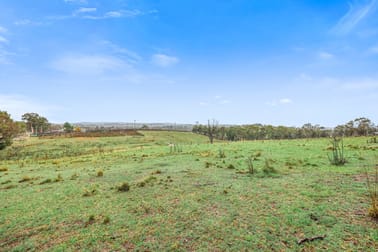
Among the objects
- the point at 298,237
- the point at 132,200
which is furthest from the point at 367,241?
the point at 132,200

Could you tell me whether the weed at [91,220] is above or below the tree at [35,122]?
below

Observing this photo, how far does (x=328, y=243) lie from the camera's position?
144 inches

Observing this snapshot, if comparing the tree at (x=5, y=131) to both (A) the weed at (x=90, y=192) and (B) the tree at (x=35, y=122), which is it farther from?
(B) the tree at (x=35, y=122)

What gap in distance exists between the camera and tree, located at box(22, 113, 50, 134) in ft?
242

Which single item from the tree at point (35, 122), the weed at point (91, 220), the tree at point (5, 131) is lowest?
the weed at point (91, 220)

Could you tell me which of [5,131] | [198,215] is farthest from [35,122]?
[198,215]

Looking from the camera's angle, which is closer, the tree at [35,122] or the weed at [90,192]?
the weed at [90,192]

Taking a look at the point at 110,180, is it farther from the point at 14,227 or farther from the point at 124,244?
the point at 124,244

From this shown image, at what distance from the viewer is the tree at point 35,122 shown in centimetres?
7375

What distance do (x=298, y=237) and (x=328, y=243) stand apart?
482mm

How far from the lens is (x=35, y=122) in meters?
75.6

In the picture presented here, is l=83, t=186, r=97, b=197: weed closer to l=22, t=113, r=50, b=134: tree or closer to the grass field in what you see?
the grass field

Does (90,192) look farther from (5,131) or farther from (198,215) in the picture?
(5,131)

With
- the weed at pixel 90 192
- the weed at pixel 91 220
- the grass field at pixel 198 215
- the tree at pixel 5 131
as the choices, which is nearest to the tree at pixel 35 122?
the tree at pixel 5 131
